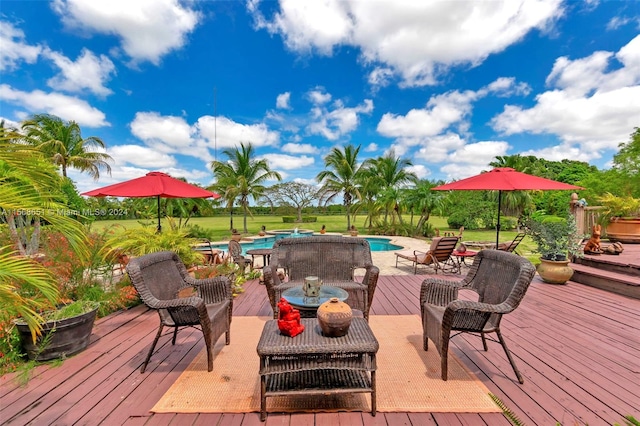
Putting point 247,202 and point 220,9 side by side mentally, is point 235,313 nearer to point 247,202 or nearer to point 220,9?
point 220,9

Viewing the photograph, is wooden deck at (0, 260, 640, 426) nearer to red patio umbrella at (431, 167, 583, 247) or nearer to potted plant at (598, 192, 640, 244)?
red patio umbrella at (431, 167, 583, 247)

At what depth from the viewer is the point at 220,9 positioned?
8023mm

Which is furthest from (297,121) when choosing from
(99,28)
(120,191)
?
(120,191)

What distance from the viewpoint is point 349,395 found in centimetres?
243

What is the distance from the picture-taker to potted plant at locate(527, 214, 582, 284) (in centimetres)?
592

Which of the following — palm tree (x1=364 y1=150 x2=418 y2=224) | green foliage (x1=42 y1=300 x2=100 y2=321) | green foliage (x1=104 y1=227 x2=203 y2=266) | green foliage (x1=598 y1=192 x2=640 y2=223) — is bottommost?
green foliage (x1=42 y1=300 x2=100 y2=321)

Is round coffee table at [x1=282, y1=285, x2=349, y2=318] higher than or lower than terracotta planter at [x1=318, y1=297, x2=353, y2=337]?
lower

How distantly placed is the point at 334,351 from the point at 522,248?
11.8 m

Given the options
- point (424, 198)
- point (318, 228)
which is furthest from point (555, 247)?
point (318, 228)

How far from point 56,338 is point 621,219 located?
14.5 metres

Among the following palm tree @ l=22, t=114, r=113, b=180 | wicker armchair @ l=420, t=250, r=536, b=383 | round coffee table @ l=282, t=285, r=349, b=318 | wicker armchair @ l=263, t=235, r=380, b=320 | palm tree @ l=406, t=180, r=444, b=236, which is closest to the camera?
wicker armchair @ l=420, t=250, r=536, b=383

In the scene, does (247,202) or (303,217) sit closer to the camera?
(247,202)

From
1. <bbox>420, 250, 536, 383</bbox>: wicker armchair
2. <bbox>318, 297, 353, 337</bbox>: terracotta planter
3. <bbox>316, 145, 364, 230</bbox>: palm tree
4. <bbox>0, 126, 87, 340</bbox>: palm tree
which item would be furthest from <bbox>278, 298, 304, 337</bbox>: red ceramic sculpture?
<bbox>316, 145, 364, 230</bbox>: palm tree

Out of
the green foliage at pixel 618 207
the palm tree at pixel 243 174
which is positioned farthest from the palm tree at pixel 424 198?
the palm tree at pixel 243 174
